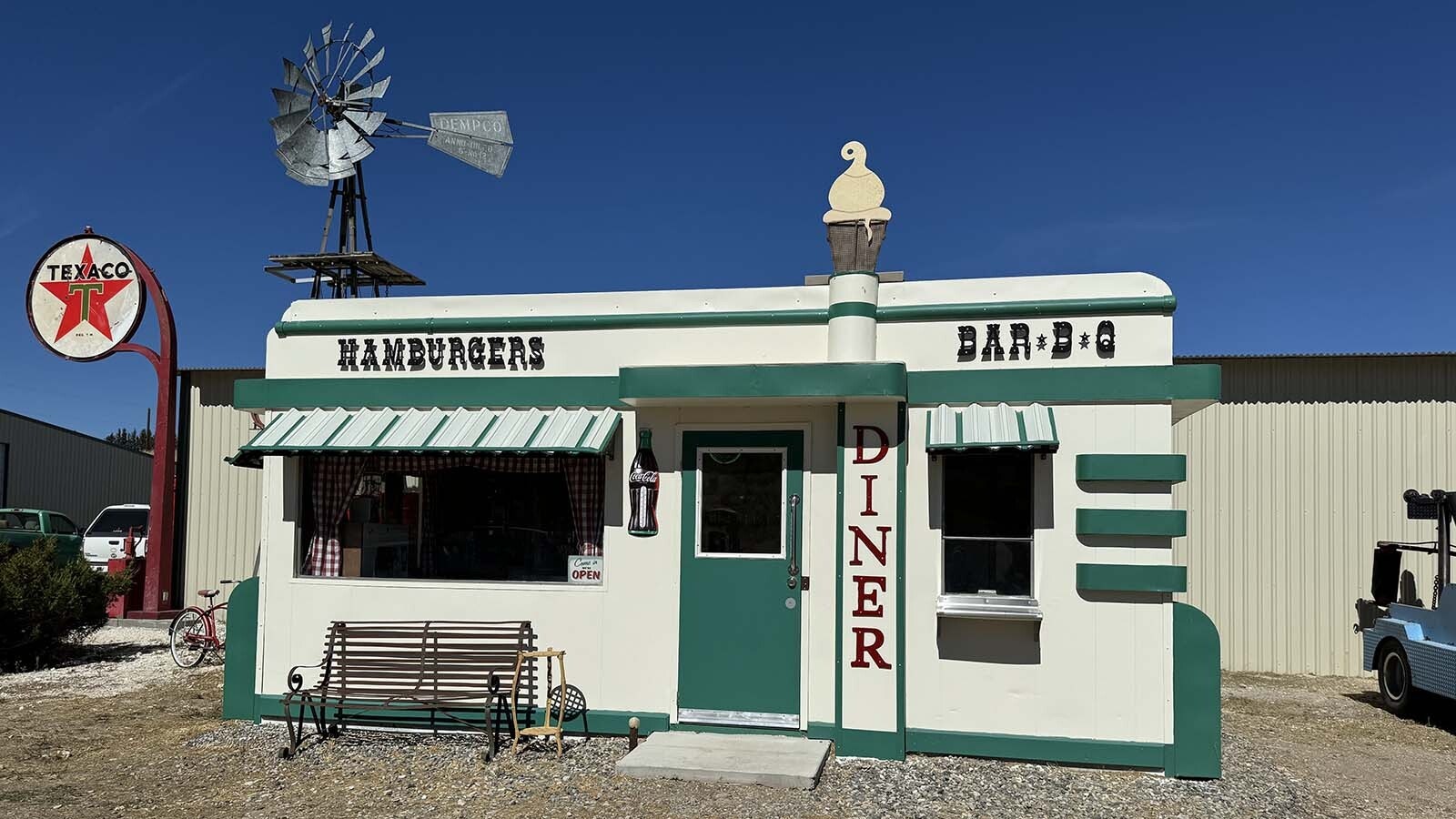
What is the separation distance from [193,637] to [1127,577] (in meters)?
10.2

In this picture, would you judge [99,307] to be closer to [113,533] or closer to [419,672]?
[113,533]

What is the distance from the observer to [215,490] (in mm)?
15180

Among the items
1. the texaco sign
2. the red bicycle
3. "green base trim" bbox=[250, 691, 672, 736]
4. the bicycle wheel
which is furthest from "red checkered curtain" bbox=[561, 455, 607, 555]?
the texaco sign

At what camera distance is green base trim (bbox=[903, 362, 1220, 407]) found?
703cm

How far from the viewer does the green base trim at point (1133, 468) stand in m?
6.96

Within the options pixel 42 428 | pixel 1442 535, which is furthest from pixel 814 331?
pixel 42 428

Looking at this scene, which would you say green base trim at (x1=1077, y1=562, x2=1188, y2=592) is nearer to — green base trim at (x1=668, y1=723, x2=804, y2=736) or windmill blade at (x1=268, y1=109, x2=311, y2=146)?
green base trim at (x1=668, y1=723, x2=804, y2=736)

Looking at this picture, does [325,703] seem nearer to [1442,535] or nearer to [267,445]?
[267,445]

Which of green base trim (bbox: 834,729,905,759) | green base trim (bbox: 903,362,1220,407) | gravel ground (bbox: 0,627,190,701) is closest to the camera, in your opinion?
green base trim (bbox: 903,362,1220,407)

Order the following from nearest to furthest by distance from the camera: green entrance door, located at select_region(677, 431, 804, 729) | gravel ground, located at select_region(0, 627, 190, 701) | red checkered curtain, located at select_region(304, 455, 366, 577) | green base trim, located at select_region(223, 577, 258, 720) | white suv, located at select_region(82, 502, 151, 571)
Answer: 1. green entrance door, located at select_region(677, 431, 804, 729)
2. green base trim, located at select_region(223, 577, 258, 720)
3. red checkered curtain, located at select_region(304, 455, 366, 577)
4. gravel ground, located at select_region(0, 627, 190, 701)
5. white suv, located at select_region(82, 502, 151, 571)

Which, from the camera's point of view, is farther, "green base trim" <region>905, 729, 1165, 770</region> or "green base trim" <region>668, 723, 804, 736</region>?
"green base trim" <region>668, 723, 804, 736</region>

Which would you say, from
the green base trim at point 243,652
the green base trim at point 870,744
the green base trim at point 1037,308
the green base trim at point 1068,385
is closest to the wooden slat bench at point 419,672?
the green base trim at point 243,652

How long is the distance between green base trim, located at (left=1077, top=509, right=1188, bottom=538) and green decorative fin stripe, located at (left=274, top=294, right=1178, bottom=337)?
1.39 meters

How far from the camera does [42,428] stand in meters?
25.7
